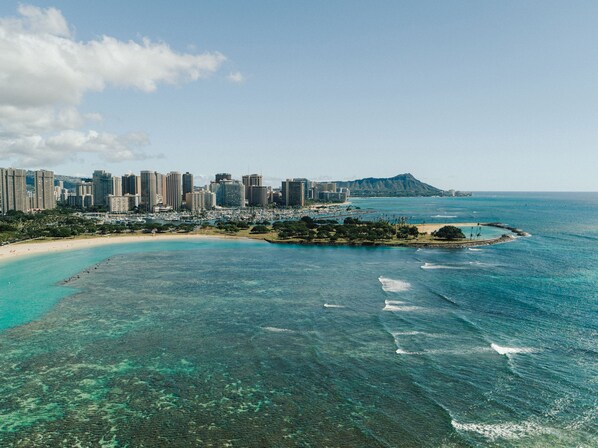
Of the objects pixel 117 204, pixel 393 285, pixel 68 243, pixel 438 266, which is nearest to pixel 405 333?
pixel 393 285

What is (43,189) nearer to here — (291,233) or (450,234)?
(291,233)

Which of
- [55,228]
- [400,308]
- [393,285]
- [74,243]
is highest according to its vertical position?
[55,228]

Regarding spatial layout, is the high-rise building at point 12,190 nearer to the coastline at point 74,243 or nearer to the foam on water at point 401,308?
the coastline at point 74,243

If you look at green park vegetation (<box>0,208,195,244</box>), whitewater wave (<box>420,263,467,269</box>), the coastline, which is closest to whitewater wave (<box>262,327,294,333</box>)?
whitewater wave (<box>420,263,467,269</box>)

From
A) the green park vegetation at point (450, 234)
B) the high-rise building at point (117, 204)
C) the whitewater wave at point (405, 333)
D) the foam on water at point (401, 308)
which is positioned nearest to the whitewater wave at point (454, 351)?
the whitewater wave at point (405, 333)

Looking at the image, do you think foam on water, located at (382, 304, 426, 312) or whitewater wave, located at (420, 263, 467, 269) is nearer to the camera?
foam on water, located at (382, 304, 426, 312)

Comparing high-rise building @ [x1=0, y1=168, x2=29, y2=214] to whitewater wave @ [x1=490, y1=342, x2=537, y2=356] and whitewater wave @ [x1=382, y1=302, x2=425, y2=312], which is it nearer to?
whitewater wave @ [x1=382, y1=302, x2=425, y2=312]
